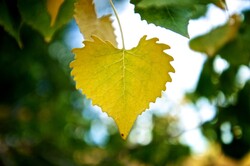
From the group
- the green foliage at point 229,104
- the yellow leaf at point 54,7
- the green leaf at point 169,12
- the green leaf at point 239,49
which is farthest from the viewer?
the green foliage at point 229,104

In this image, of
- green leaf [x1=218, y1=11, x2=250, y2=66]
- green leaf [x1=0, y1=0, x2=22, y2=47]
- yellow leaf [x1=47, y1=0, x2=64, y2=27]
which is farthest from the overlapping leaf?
green leaf [x1=218, y1=11, x2=250, y2=66]

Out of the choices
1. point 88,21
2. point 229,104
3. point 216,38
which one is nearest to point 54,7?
point 88,21

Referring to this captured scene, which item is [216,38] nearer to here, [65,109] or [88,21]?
[88,21]

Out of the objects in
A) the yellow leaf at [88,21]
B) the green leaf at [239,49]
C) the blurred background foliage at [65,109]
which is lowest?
the blurred background foliage at [65,109]

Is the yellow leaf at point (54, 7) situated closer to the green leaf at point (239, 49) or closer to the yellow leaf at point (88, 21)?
the yellow leaf at point (88, 21)

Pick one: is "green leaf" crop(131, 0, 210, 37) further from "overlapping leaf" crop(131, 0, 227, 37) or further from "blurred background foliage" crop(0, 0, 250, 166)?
"blurred background foliage" crop(0, 0, 250, 166)

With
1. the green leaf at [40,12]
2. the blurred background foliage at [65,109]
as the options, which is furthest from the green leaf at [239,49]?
the green leaf at [40,12]
